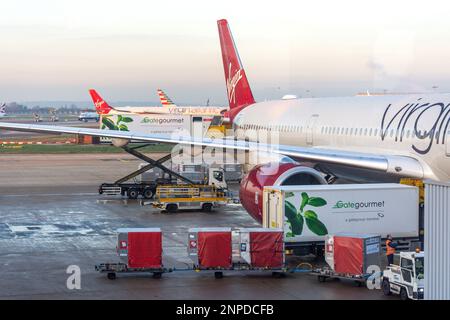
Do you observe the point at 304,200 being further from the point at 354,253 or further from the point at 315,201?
the point at 354,253

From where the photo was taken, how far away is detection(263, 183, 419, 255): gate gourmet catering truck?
22.4 meters

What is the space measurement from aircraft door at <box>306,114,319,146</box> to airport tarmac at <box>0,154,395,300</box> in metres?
4.43

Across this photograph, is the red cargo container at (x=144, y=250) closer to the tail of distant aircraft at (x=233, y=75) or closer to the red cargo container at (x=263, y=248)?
the red cargo container at (x=263, y=248)

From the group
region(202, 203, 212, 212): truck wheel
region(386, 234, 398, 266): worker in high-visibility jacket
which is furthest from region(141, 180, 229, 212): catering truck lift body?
region(386, 234, 398, 266): worker in high-visibility jacket

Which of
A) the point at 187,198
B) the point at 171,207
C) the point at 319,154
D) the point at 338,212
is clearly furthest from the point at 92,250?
the point at 187,198

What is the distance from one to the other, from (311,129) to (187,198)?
20.7 feet

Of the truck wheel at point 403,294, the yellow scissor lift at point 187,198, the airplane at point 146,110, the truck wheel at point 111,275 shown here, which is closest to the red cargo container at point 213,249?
the truck wheel at point 111,275

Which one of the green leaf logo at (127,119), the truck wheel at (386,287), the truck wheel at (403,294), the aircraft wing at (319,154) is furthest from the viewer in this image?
the green leaf logo at (127,119)

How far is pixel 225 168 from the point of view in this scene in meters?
45.9

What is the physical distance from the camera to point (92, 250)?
24750 mm

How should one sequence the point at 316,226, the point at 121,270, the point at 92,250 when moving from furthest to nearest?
the point at 92,250 < the point at 316,226 < the point at 121,270

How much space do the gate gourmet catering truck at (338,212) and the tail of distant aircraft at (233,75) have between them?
22.9 meters

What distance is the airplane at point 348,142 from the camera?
2495cm

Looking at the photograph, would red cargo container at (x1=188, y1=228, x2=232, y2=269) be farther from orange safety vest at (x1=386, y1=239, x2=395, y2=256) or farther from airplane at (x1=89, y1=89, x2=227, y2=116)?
airplane at (x1=89, y1=89, x2=227, y2=116)
